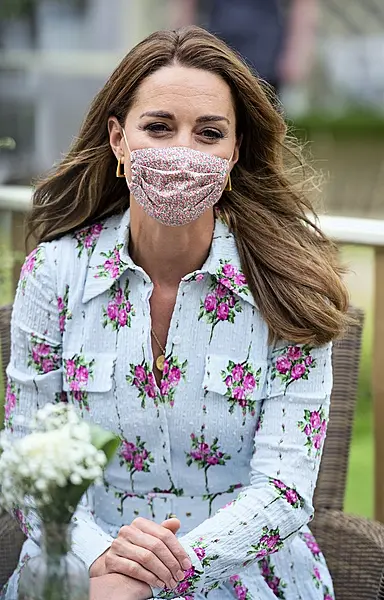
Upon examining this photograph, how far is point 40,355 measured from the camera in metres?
2.07

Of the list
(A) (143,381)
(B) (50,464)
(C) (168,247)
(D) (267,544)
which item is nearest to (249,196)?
(C) (168,247)

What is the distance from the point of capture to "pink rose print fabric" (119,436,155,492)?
2.06 metres

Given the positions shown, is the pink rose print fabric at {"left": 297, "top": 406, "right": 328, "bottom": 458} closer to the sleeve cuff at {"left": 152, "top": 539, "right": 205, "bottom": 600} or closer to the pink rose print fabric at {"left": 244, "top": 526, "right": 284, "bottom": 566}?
the pink rose print fabric at {"left": 244, "top": 526, "right": 284, "bottom": 566}

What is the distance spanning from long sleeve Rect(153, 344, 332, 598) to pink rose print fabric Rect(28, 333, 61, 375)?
434 mm

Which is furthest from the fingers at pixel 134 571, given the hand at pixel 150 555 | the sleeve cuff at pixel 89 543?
the sleeve cuff at pixel 89 543

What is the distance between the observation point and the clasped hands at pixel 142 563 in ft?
5.74

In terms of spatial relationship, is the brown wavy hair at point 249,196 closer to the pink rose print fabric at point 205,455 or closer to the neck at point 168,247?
the neck at point 168,247

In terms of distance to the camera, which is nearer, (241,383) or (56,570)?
(56,570)

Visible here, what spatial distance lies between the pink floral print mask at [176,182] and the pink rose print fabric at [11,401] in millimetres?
455

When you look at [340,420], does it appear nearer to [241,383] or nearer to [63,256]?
[241,383]

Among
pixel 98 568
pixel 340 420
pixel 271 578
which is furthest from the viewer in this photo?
pixel 340 420

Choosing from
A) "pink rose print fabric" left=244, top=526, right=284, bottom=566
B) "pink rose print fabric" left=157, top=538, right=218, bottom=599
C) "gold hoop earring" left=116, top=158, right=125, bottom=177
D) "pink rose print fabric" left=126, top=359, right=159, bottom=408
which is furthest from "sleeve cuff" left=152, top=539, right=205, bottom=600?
"gold hoop earring" left=116, top=158, right=125, bottom=177

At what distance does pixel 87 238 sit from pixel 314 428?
0.61 metres

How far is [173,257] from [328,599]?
75cm
